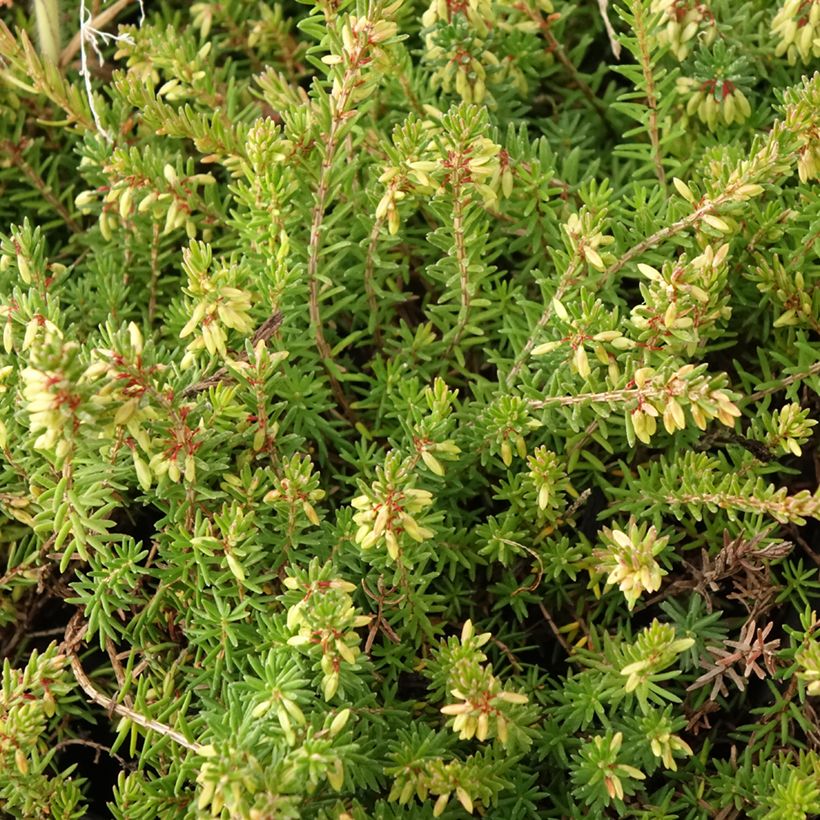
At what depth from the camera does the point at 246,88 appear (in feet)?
8.13

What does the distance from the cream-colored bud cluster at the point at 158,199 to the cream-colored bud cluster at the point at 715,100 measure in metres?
1.07

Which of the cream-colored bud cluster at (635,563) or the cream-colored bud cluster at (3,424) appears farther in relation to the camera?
the cream-colored bud cluster at (3,424)

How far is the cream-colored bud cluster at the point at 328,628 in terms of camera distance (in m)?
1.62

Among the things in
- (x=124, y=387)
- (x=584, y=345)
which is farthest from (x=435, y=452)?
(x=124, y=387)

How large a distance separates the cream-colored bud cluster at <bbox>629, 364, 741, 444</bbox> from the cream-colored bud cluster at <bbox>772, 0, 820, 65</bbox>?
35.0 inches

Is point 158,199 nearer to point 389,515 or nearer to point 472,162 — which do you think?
point 472,162

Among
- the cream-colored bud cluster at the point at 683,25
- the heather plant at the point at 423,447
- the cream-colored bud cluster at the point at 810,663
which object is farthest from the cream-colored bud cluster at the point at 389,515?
the cream-colored bud cluster at the point at 683,25

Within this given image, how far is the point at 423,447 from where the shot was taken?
1.82 meters

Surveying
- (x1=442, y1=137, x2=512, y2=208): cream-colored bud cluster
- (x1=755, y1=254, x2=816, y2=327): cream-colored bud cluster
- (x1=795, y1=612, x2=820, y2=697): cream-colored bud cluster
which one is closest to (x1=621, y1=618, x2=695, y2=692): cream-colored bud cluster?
(x1=795, y1=612, x2=820, y2=697): cream-colored bud cluster

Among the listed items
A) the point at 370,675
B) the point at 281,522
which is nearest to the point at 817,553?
the point at 370,675

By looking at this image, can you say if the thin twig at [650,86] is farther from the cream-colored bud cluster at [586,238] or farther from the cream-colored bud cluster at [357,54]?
the cream-colored bud cluster at [357,54]

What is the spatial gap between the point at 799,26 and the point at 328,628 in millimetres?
1588

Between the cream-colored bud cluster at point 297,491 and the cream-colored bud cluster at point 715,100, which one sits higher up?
the cream-colored bud cluster at point 715,100

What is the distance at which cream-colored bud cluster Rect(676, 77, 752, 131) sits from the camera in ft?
7.29
